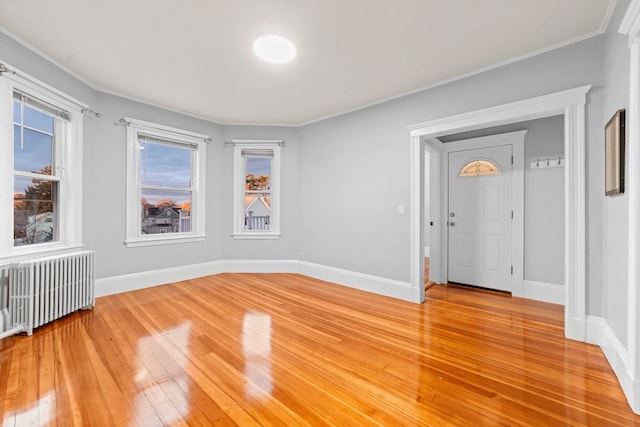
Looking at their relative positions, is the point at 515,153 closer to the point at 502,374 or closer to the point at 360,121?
the point at 360,121

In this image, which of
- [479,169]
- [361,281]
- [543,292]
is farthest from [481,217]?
[361,281]

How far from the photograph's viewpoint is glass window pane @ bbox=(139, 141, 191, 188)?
4293mm

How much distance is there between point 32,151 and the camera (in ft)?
9.82

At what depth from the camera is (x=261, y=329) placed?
2.75 meters

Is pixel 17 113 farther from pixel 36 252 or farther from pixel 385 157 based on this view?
pixel 385 157

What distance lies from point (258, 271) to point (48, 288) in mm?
2842

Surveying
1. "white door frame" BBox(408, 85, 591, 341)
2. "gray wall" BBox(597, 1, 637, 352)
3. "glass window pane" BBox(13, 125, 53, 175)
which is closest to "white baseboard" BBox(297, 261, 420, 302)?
"white door frame" BBox(408, 85, 591, 341)

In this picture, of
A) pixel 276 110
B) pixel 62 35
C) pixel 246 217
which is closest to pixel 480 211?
pixel 276 110

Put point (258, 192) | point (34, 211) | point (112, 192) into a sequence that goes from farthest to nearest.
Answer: point (258, 192) → point (112, 192) → point (34, 211)

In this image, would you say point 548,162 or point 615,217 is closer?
point 615,217

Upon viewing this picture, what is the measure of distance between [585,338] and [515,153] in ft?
7.92

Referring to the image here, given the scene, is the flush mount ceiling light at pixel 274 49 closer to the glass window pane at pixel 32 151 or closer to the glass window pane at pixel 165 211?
the glass window pane at pixel 32 151

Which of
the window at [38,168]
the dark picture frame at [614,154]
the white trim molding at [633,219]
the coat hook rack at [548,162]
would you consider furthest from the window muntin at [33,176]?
the coat hook rack at [548,162]

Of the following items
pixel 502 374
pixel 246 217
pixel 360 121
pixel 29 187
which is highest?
pixel 360 121
